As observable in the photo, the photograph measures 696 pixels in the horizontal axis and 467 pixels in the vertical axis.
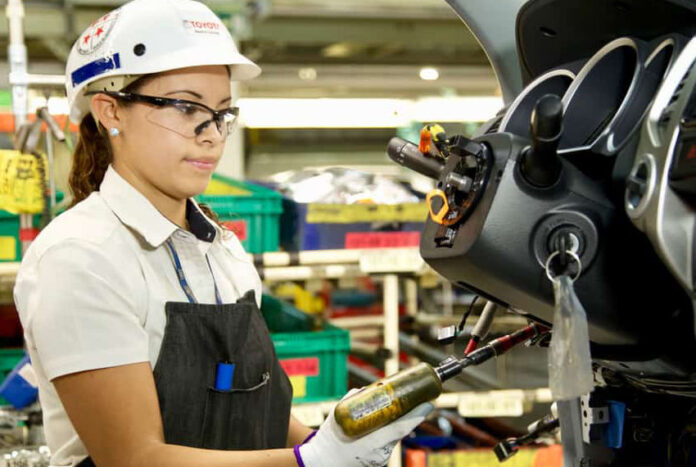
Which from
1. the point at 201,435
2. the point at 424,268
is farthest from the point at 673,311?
the point at 424,268

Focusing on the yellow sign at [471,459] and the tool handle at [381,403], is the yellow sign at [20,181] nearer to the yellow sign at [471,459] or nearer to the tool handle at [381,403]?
the yellow sign at [471,459]

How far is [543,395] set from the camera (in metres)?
3.74

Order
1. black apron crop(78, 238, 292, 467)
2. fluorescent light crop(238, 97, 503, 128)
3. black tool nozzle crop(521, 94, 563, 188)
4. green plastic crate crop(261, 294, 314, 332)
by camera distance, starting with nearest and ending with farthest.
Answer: black tool nozzle crop(521, 94, 563, 188)
black apron crop(78, 238, 292, 467)
green plastic crate crop(261, 294, 314, 332)
fluorescent light crop(238, 97, 503, 128)

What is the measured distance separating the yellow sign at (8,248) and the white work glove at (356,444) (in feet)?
8.17

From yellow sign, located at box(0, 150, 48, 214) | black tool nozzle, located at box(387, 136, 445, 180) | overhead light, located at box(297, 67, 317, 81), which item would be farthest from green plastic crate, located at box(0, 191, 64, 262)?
overhead light, located at box(297, 67, 317, 81)

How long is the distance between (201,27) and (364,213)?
6.95 feet

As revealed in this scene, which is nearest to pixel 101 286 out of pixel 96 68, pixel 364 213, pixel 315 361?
pixel 96 68

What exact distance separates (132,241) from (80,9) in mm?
5583

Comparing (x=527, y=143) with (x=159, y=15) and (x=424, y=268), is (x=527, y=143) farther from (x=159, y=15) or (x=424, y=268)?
(x=424, y=268)

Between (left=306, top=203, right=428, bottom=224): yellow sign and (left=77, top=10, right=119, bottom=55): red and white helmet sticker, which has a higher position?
(left=306, top=203, right=428, bottom=224): yellow sign

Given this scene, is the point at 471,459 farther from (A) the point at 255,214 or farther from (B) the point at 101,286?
(B) the point at 101,286

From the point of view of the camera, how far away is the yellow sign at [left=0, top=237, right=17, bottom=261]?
3570 mm

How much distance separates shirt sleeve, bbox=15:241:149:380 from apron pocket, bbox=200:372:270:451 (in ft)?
0.63

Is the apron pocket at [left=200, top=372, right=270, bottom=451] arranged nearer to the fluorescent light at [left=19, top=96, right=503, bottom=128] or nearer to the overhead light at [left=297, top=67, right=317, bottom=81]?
the fluorescent light at [left=19, top=96, right=503, bottom=128]
